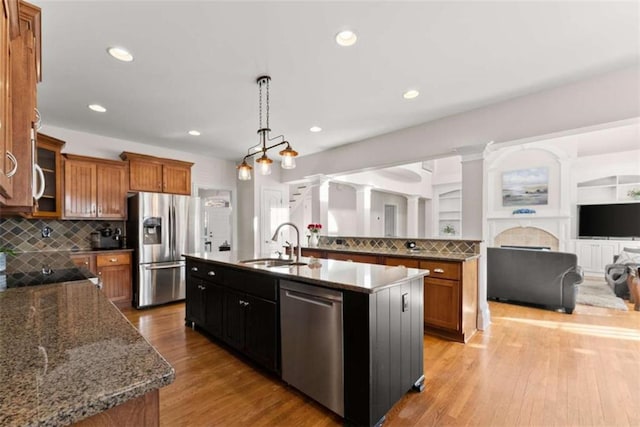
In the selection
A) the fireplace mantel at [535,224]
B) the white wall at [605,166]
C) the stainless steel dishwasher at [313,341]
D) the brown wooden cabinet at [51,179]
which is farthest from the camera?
the fireplace mantel at [535,224]

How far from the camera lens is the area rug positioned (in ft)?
13.8

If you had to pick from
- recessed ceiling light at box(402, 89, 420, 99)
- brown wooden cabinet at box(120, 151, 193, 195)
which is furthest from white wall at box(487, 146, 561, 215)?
brown wooden cabinet at box(120, 151, 193, 195)

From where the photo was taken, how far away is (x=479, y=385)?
2209 mm

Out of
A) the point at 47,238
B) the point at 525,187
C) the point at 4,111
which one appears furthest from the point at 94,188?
the point at 525,187

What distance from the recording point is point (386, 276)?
1.99 m

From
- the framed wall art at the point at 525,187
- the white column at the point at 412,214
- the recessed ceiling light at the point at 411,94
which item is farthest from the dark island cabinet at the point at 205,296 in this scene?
the framed wall art at the point at 525,187

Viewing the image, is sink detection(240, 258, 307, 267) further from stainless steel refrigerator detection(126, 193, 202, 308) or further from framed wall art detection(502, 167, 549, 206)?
framed wall art detection(502, 167, 549, 206)

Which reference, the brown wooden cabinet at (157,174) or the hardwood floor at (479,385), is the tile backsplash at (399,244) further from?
the brown wooden cabinet at (157,174)

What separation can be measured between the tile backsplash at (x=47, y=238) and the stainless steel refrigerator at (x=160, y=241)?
54 cm

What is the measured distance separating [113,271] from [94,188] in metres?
1.19

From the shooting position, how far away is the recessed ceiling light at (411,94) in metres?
2.99

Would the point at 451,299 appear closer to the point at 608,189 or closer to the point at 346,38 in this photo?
the point at 346,38

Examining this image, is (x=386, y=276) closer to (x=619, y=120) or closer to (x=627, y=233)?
(x=619, y=120)

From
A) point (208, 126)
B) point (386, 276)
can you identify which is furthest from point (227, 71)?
point (386, 276)
